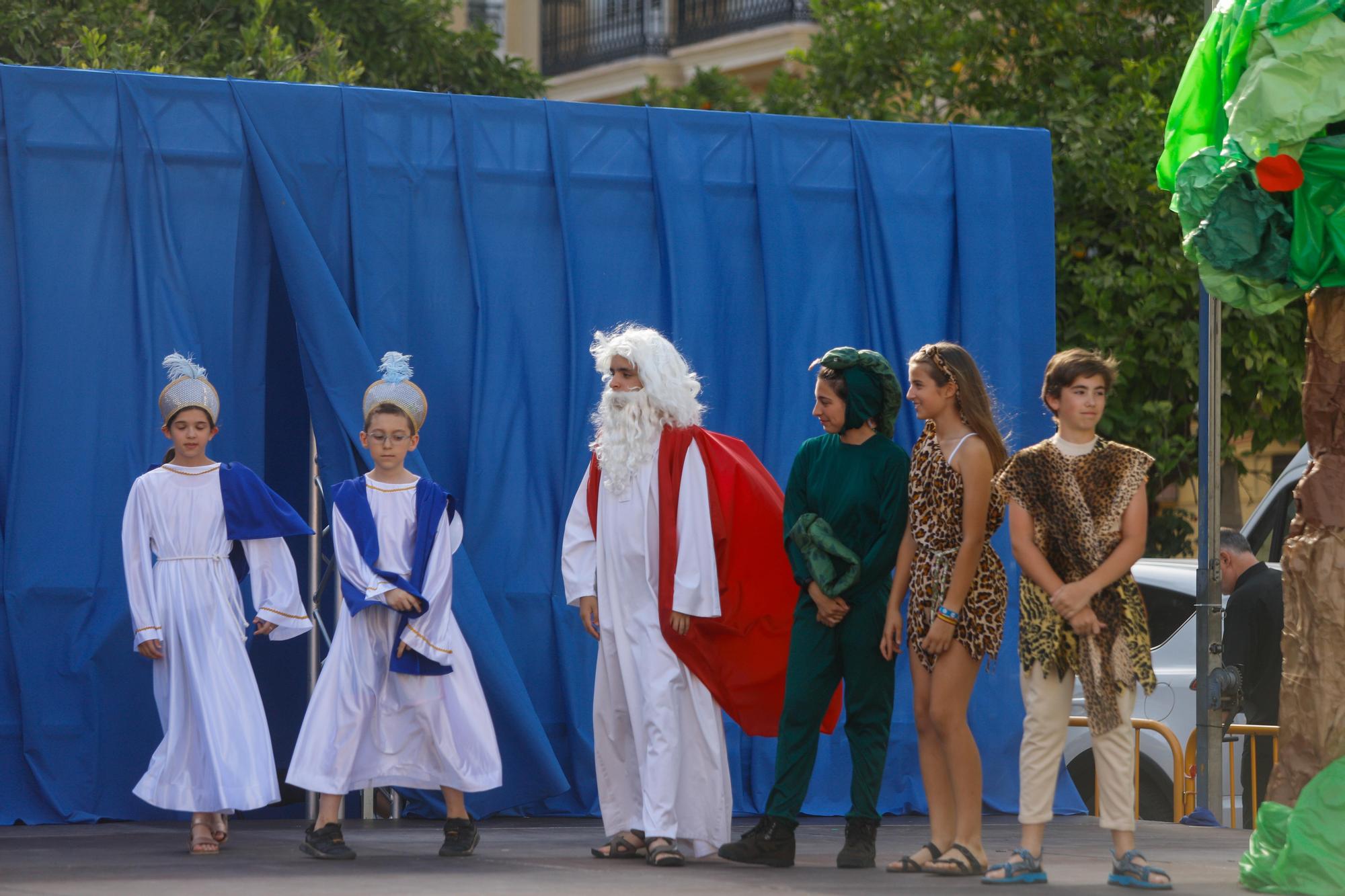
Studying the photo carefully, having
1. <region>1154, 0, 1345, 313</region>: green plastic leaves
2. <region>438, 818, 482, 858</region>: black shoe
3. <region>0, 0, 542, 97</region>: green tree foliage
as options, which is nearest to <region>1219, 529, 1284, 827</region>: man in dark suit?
<region>1154, 0, 1345, 313</region>: green plastic leaves

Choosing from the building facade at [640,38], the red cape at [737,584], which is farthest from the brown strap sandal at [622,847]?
the building facade at [640,38]

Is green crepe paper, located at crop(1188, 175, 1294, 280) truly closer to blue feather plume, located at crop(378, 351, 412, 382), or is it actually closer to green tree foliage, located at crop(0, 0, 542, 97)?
blue feather plume, located at crop(378, 351, 412, 382)

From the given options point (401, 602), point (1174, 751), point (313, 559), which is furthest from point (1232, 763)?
point (313, 559)

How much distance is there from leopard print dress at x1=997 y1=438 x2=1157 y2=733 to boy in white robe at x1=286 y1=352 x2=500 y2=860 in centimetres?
206

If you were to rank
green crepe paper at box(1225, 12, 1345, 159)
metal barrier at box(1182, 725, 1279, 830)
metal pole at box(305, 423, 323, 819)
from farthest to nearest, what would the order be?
metal barrier at box(1182, 725, 1279, 830)
metal pole at box(305, 423, 323, 819)
green crepe paper at box(1225, 12, 1345, 159)

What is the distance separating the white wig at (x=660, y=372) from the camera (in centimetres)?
698

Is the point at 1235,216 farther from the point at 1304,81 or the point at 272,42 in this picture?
the point at 272,42

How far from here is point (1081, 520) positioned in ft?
20.4

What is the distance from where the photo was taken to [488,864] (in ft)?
21.5

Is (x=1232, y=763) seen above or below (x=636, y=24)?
below

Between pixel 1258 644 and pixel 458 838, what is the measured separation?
4.61 meters

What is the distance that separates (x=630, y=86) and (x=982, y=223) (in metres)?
16.2

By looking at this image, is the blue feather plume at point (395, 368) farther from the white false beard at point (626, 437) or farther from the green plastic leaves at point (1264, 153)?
Answer: the green plastic leaves at point (1264, 153)

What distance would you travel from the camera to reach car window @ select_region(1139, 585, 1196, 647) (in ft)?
32.3
